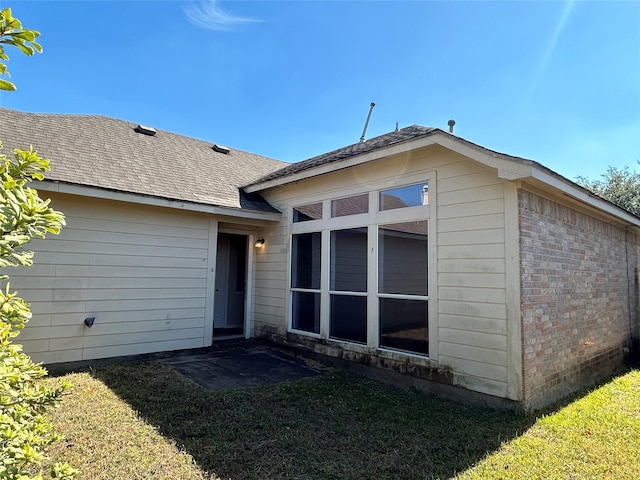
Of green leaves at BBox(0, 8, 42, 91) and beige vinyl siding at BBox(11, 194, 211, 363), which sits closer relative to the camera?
green leaves at BBox(0, 8, 42, 91)

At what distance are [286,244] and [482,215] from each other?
419cm

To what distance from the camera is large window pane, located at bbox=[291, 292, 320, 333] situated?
22.4 ft

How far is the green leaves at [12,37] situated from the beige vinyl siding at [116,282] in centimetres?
498

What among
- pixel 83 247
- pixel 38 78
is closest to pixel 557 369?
pixel 83 247

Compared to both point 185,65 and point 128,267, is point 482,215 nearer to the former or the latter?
point 128,267

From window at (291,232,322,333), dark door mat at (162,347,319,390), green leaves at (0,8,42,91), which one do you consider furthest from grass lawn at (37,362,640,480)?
green leaves at (0,8,42,91)

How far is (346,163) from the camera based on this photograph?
6.00 m

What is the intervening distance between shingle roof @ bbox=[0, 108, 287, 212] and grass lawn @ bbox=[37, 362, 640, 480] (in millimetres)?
3383

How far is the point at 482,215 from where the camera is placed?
15.1 feet

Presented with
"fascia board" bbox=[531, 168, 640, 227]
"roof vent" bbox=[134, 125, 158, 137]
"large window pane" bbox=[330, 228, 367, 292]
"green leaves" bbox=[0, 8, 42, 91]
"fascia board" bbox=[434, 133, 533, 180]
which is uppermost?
"roof vent" bbox=[134, 125, 158, 137]

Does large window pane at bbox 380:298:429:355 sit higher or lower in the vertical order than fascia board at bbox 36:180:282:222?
lower

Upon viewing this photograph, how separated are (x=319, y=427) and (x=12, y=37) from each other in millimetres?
3925

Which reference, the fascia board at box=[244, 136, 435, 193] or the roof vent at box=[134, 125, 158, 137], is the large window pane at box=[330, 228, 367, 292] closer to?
the fascia board at box=[244, 136, 435, 193]

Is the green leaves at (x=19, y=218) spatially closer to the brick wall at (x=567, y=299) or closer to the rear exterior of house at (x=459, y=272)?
the rear exterior of house at (x=459, y=272)
